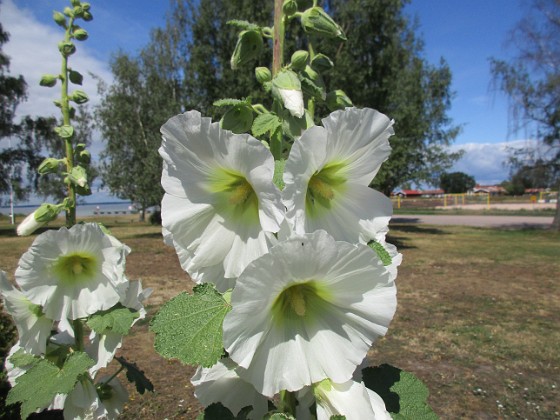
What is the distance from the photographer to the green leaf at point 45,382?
6.32 ft

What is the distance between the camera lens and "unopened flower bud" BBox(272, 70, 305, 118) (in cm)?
98

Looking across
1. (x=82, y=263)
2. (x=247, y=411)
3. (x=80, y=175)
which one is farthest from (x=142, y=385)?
(x=247, y=411)

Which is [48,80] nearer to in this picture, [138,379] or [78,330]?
[78,330]

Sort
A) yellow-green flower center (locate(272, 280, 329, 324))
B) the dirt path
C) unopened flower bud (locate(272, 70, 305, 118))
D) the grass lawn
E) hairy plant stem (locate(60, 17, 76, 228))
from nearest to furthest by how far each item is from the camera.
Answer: yellow-green flower center (locate(272, 280, 329, 324))
unopened flower bud (locate(272, 70, 305, 118))
hairy plant stem (locate(60, 17, 76, 228))
the grass lawn
the dirt path

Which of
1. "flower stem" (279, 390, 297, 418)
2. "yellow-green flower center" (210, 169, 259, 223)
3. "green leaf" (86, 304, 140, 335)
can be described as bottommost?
"green leaf" (86, 304, 140, 335)

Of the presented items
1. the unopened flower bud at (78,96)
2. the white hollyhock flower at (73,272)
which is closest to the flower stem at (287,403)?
the white hollyhock flower at (73,272)

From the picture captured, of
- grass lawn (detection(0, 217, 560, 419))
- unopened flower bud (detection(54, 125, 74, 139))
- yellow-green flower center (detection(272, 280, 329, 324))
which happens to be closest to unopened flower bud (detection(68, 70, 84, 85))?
unopened flower bud (detection(54, 125, 74, 139))

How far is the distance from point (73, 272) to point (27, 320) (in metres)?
0.35

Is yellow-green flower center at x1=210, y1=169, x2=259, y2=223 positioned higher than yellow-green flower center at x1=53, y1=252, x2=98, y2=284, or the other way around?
yellow-green flower center at x1=210, y1=169, x2=259, y2=223

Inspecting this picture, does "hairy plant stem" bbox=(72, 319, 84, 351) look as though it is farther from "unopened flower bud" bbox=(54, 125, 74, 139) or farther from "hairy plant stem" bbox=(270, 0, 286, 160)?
"hairy plant stem" bbox=(270, 0, 286, 160)

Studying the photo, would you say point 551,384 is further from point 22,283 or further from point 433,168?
point 433,168

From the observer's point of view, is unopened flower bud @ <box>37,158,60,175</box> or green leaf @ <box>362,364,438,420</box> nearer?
green leaf @ <box>362,364,438,420</box>

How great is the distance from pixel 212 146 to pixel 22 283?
4.95 ft

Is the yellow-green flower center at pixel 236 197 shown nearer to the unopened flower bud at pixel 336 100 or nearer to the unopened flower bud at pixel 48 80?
the unopened flower bud at pixel 336 100
